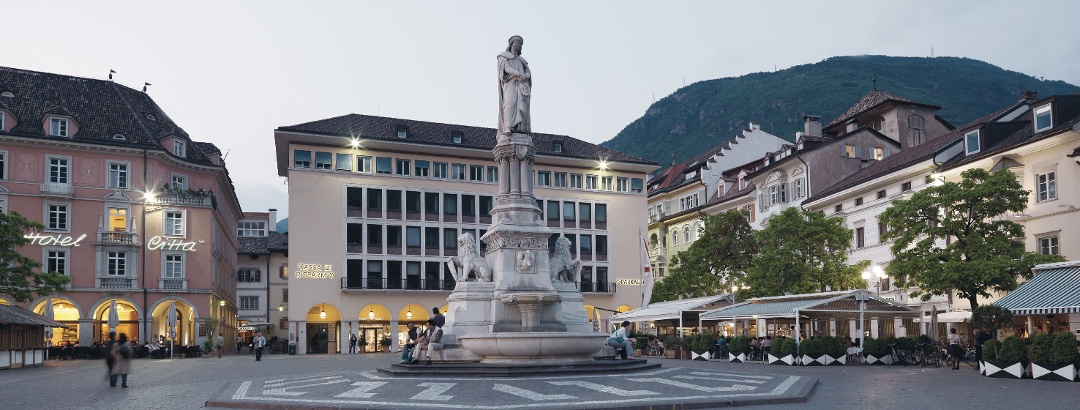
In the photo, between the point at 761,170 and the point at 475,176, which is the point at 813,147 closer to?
the point at 761,170

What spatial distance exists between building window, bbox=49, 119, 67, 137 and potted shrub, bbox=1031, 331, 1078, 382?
53243 mm

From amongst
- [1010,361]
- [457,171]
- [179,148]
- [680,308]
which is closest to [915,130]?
[680,308]

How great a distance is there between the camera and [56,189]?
57125mm

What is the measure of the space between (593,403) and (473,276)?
1226 cm

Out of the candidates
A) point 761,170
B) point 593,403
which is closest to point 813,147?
point 761,170

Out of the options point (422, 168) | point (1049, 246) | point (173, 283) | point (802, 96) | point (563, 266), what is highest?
point (802, 96)

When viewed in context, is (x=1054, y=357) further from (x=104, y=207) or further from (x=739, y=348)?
(x=104, y=207)

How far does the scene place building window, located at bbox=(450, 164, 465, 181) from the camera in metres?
72.4

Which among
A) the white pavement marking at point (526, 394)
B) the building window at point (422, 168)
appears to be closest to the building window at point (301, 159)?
the building window at point (422, 168)

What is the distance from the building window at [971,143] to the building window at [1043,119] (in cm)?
367

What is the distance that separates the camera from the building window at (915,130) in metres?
62.3

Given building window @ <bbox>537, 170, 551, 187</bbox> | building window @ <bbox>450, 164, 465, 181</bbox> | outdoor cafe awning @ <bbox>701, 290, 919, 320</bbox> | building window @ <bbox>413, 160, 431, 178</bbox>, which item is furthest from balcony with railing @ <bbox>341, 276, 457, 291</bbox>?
outdoor cafe awning @ <bbox>701, 290, 919, 320</bbox>

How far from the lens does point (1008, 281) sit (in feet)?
108

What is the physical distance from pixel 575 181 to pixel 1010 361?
176 ft
